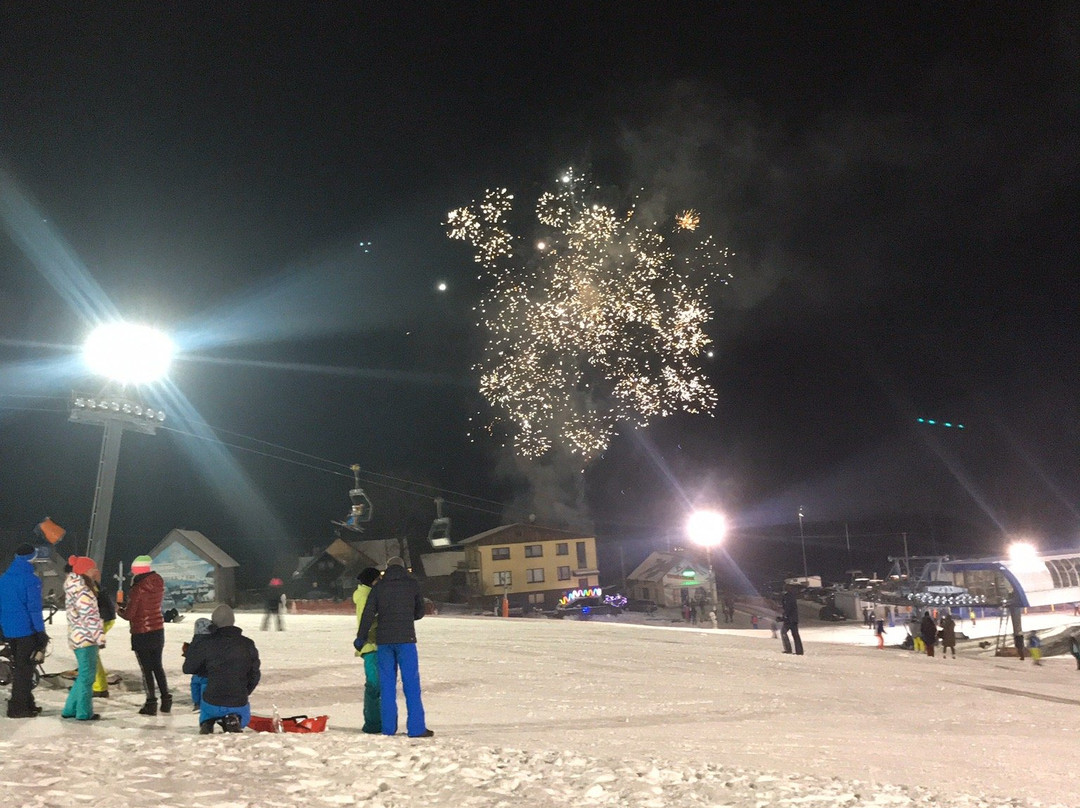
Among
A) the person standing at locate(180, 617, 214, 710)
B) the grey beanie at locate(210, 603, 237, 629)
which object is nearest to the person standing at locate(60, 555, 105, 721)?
the person standing at locate(180, 617, 214, 710)

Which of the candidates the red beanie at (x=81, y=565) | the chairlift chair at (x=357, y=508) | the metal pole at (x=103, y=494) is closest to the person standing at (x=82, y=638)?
the red beanie at (x=81, y=565)

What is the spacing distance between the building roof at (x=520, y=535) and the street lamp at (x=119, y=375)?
1333 inches

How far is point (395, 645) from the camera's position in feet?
26.6

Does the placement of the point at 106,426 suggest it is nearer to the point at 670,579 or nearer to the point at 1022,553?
the point at 1022,553

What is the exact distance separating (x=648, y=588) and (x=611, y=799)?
57880 mm

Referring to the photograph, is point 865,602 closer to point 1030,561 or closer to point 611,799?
point 1030,561

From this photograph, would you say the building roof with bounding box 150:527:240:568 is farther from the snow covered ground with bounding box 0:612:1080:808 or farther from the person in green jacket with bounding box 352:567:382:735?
the person in green jacket with bounding box 352:567:382:735

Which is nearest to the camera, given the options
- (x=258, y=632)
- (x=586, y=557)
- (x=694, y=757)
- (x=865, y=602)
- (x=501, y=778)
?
(x=501, y=778)

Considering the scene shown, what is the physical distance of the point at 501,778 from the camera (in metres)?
6.45

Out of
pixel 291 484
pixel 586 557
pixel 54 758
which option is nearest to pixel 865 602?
pixel 586 557

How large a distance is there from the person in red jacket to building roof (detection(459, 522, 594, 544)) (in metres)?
45.5

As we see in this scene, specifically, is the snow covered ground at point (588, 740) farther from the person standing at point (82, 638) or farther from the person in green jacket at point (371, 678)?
the person standing at point (82, 638)

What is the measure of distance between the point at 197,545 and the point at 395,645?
136 feet

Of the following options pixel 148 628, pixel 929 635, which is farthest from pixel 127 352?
pixel 929 635
